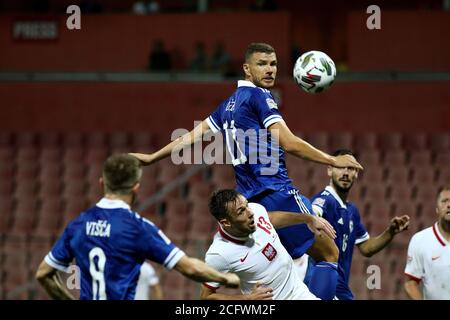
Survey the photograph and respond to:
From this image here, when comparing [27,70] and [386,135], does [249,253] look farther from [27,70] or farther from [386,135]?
[27,70]

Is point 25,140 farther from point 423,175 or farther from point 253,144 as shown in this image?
point 253,144

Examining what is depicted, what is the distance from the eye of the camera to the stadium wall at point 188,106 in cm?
1808

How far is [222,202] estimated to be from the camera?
25.4 feet

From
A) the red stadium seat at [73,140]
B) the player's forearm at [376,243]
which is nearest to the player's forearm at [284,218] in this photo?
the player's forearm at [376,243]

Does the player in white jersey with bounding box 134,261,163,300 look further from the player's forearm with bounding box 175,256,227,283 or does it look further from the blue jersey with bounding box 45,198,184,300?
the player's forearm with bounding box 175,256,227,283

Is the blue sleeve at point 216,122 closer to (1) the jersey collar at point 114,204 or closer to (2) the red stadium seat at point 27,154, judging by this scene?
(1) the jersey collar at point 114,204

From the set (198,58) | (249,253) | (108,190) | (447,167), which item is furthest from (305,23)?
(108,190)

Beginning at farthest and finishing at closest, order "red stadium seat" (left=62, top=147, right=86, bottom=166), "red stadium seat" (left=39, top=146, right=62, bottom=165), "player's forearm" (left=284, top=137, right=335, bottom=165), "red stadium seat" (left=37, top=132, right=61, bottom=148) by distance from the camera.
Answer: "red stadium seat" (left=37, top=132, right=61, bottom=148) → "red stadium seat" (left=39, top=146, right=62, bottom=165) → "red stadium seat" (left=62, top=147, right=86, bottom=166) → "player's forearm" (left=284, top=137, right=335, bottom=165)

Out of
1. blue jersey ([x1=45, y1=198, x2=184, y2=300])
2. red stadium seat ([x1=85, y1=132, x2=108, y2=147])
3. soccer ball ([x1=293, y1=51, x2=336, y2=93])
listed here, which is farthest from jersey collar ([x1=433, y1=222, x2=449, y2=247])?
red stadium seat ([x1=85, y1=132, x2=108, y2=147])

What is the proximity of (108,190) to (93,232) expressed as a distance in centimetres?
29

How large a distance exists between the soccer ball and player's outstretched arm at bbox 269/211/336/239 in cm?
113

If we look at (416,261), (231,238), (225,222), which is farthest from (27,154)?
(225,222)

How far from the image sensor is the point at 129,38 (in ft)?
63.2

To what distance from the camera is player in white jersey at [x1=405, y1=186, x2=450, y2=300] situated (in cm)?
908
